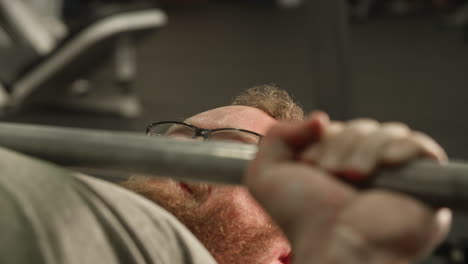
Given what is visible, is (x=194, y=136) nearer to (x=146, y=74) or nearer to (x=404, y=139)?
(x=404, y=139)

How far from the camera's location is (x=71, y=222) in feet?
1.54

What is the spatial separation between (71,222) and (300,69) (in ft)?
14.2

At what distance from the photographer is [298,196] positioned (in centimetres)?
40

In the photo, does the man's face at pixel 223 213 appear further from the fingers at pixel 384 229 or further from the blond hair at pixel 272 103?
the fingers at pixel 384 229

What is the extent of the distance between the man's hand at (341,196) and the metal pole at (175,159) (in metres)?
0.01

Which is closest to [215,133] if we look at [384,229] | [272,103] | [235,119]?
[235,119]

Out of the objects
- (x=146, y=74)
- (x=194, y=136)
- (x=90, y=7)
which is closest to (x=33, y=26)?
(x=146, y=74)

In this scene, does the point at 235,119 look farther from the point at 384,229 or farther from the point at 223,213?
the point at 384,229

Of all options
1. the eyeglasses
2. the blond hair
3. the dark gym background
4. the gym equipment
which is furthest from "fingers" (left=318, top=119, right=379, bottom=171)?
the gym equipment

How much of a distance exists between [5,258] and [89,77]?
3.54m

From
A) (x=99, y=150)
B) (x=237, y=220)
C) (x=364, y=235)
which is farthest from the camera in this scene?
(x=237, y=220)

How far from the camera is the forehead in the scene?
85 cm

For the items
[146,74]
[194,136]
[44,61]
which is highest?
[194,136]

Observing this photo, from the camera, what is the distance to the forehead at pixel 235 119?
0.85 metres
